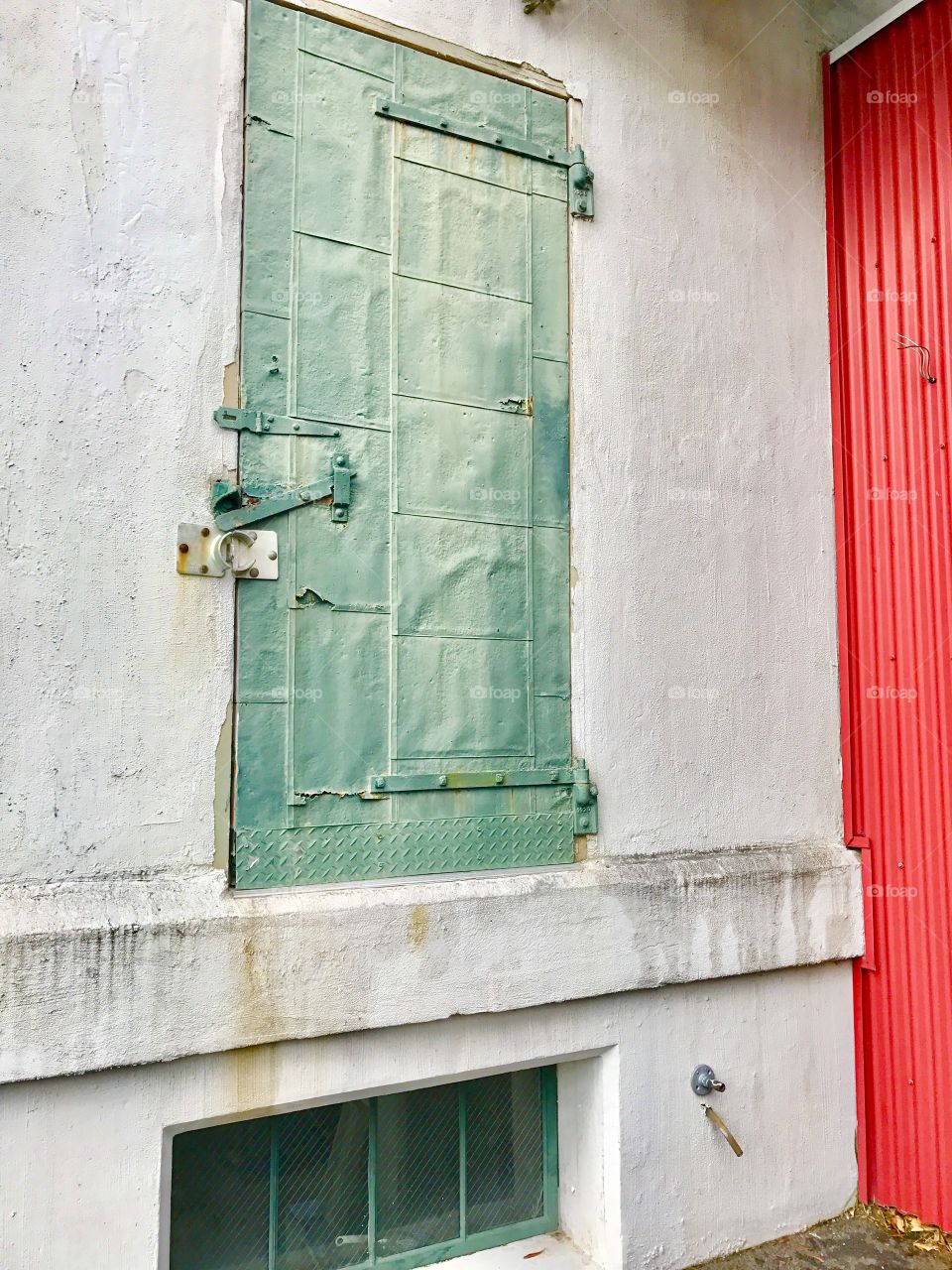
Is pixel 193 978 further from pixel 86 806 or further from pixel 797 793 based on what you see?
pixel 797 793

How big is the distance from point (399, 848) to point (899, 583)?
2.27m

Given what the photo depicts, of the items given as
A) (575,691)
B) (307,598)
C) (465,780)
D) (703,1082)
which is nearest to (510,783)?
(465,780)

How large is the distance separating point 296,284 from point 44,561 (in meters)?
1.16

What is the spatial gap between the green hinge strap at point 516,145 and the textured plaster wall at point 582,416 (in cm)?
9

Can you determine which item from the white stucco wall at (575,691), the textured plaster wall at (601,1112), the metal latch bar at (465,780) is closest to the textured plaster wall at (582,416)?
the white stucco wall at (575,691)

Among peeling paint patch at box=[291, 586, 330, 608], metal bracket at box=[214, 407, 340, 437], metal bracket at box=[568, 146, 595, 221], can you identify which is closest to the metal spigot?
peeling paint patch at box=[291, 586, 330, 608]

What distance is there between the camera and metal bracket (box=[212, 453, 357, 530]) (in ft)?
8.93

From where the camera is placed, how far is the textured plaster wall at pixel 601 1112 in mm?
2340

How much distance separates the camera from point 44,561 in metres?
2.49

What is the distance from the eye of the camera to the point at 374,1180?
2.93 metres

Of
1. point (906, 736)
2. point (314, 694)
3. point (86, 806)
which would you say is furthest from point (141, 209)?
point (906, 736)

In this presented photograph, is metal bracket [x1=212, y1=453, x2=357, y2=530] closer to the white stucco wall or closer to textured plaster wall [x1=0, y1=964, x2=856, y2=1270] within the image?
the white stucco wall

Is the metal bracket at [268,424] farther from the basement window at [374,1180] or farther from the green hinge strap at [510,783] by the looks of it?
the basement window at [374,1180]

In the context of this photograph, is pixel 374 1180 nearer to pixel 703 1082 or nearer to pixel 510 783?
pixel 703 1082
